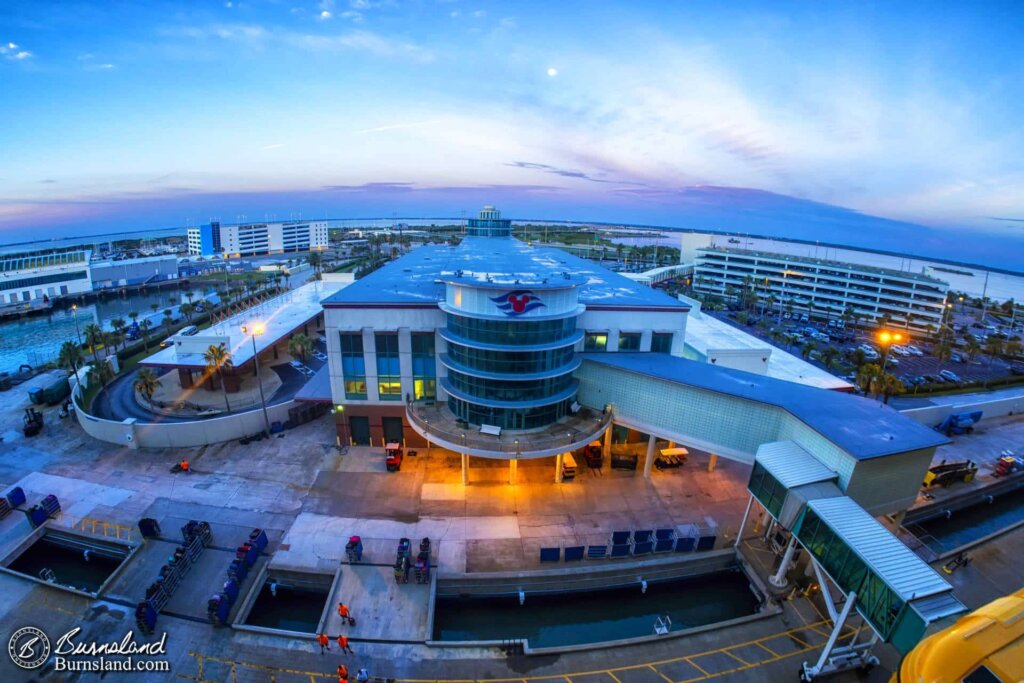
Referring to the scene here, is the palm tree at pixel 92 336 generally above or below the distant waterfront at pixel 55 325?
above

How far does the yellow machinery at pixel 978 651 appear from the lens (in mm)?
11133

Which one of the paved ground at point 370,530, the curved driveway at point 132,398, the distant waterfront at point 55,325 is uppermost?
the curved driveway at point 132,398

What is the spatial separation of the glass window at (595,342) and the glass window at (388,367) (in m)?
16.6

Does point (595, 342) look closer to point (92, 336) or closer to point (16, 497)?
point (16, 497)

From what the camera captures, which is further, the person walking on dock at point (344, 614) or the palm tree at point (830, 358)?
the palm tree at point (830, 358)

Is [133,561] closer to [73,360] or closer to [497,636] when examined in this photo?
[497,636]

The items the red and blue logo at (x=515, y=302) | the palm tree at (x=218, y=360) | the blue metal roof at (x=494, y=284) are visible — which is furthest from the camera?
the palm tree at (x=218, y=360)

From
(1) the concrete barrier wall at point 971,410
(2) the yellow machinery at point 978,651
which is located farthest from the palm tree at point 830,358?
(2) the yellow machinery at point 978,651

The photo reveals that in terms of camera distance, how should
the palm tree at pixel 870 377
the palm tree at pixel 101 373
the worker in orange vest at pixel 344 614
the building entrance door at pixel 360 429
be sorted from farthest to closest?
the palm tree at pixel 101 373 < the palm tree at pixel 870 377 < the building entrance door at pixel 360 429 < the worker in orange vest at pixel 344 614

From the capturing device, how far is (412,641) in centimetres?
2264

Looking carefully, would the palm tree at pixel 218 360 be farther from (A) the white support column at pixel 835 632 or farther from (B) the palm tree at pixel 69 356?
(A) the white support column at pixel 835 632

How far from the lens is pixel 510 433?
35.2 meters

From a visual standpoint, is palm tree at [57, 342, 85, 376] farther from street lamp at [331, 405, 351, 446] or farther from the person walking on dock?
the person walking on dock

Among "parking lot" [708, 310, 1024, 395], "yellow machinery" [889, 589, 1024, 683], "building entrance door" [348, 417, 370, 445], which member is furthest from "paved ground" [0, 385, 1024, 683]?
"parking lot" [708, 310, 1024, 395]
